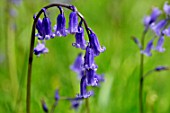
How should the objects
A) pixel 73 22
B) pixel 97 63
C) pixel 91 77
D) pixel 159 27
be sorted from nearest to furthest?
pixel 73 22 < pixel 91 77 < pixel 159 27 < pixel 97 63

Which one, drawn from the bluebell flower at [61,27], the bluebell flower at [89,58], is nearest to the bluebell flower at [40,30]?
the bluebell flower at [61,27]

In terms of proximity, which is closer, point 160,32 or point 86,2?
point 160,32

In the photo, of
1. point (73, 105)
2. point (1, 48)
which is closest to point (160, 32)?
point (73, 105)

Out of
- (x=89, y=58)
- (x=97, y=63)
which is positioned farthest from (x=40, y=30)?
(x=97, y=63)

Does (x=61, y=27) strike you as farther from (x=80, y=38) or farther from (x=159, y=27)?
(x=159, y=27)

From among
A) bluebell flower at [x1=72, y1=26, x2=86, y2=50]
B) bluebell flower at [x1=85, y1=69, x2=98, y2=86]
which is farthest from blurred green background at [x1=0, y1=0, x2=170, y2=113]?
bluebell flower at [x1=72, y1=26, x2=86, y2=50]

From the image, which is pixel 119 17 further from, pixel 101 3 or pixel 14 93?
pixel 14 93

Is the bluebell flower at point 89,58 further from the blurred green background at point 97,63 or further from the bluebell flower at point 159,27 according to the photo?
the blurred green background at point 97,63

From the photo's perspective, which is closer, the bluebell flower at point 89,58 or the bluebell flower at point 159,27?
the bluebell flower at point 89,58
